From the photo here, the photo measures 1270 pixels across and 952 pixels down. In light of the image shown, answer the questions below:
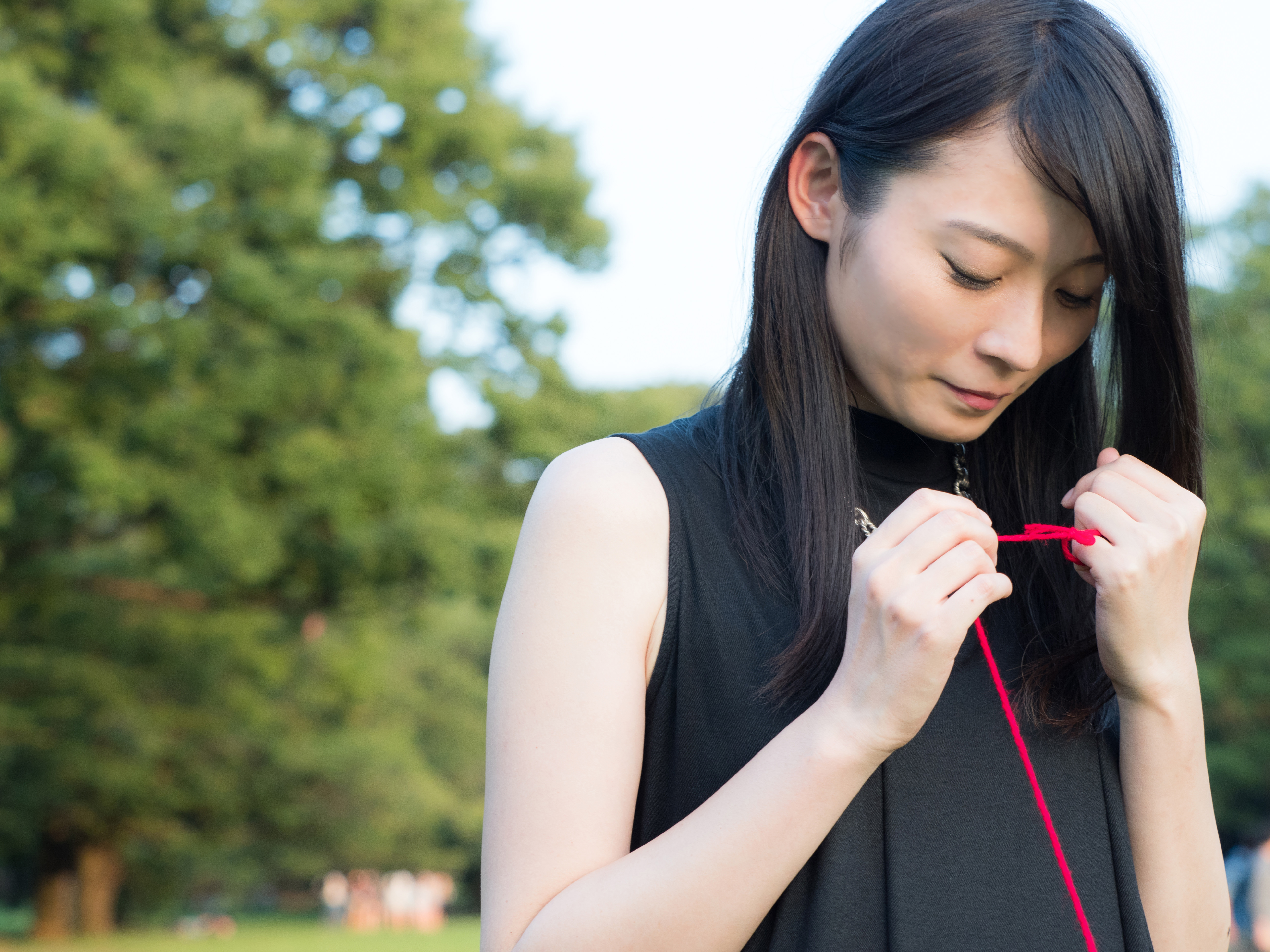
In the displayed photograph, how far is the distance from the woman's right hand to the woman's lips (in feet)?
1.02

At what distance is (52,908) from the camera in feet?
81.4

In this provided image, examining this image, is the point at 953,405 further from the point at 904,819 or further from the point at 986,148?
the point at 904,819

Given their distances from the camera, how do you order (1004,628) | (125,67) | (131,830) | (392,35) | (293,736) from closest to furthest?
(1004,628)
(125,67)
(392,35)
(293,736)
(131,830)

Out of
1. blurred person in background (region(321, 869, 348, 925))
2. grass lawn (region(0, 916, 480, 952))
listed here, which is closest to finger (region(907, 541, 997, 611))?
grass lawn (region(0, 916, 480, 952))

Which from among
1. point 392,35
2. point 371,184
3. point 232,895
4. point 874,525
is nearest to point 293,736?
point 371,184

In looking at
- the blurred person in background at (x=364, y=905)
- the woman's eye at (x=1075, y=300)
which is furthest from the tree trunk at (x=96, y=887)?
the woman's eye at (x=1075, y=300)

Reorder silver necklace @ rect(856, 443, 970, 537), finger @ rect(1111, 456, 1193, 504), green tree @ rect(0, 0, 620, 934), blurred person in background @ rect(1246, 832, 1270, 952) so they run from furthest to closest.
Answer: green tree @ rect(0, 0, 620, 934) → blurred person in background @ rect(1246, 832, 1270, 952) → silver necklace @ rect(856, 443, 970, 537) → finger @ rect(1111, 456, 1193, 504)

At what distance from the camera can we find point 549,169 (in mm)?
14930

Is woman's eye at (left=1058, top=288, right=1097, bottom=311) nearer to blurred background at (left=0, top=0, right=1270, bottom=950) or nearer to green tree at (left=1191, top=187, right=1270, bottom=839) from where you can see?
blurred background at (left=0, top=0, right=1270, bottom=950)

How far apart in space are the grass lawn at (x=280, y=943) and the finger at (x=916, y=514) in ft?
54.6

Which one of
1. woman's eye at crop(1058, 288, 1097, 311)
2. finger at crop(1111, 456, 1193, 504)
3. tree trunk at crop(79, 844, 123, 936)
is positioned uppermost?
woman's eye at crop(1058, 288, 1097, 311)

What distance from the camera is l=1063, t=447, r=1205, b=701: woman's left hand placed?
1.48 metres

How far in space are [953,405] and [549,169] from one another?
549 inches

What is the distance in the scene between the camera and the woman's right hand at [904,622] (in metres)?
1.26
